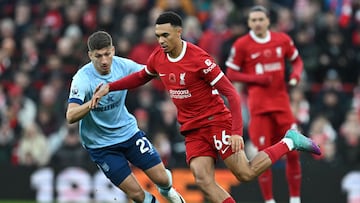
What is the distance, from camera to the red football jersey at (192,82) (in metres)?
12.6

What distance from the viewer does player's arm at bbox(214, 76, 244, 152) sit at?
40.1ft

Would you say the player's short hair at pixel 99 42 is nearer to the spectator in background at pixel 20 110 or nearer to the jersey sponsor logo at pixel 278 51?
the jersey sponsor logo at pixel 278 51

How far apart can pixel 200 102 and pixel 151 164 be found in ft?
4.12

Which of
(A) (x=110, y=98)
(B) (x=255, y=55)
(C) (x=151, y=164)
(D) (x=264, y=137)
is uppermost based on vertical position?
(A) (x=110, y=98)

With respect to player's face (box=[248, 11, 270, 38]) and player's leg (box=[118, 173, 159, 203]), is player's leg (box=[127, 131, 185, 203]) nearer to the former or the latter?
player's leg (box=[118, 173, 159, 203])

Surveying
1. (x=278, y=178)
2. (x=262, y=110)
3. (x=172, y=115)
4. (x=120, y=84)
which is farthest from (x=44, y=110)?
(x=120, y=84)

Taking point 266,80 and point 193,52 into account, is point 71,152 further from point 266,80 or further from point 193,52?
point 193,52

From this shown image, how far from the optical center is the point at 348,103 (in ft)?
68.4

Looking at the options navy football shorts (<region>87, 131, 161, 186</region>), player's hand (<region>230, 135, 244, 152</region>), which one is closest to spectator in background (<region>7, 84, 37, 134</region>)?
navy football shorts (<region>87, 131, 161, 186</region>)

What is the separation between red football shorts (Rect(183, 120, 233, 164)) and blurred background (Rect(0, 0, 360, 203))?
5890 millimetres

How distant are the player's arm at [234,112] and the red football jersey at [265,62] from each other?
8.93 ft

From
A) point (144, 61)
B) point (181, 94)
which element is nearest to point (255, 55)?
point (181, 94)

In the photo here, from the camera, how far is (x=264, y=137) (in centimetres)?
1520

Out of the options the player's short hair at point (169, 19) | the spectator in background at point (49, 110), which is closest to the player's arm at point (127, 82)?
the player's short hair at point (169, 19)
